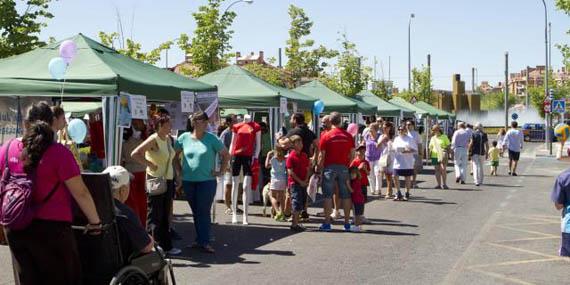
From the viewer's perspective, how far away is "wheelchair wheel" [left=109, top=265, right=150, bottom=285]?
18.4 ft

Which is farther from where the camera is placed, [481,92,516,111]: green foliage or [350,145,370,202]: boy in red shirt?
[481,92,516,111]: green foliage

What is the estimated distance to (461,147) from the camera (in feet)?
70.9

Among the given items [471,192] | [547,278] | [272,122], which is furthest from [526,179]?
[547,278]

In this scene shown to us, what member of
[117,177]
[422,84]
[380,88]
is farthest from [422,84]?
[117,177]

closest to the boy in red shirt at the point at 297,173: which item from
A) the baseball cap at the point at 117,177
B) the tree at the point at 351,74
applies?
the baseball cap at the point at 117,177

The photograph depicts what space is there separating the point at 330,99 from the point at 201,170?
15.2 metres

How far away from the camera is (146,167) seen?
32.4 feet

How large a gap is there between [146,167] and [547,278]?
4896 millimetres

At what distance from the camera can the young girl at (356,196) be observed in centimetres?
1241

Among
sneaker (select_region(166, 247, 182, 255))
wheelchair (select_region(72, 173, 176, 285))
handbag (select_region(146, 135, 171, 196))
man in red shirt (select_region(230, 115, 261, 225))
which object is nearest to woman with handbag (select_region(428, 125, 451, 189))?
man in red shirt (select_region(230, 115, 261, 225))

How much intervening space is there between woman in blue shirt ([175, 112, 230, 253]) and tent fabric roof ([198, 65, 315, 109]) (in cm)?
664

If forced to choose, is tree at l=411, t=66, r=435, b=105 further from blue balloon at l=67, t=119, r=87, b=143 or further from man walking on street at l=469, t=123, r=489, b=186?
blue balloon at l=67, t=119, r=87, b=143

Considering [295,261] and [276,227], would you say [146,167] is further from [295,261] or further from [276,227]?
[276,227]

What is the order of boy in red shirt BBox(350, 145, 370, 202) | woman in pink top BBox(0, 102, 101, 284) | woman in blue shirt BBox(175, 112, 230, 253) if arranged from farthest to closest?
boy in red shirt BBox(350, 145, 370, 202)
woman in blue shirt BBox(175, 112, 230, 253)
woman in pink top BBox(0, 102, 101, 284)
